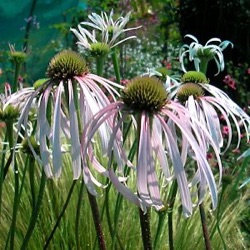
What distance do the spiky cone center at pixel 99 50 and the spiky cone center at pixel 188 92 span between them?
19cm

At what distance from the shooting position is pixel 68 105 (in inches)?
43.5

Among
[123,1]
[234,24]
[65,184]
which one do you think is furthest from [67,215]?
[123,1]

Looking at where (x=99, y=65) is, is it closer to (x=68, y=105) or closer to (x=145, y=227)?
(x=68, y=105)

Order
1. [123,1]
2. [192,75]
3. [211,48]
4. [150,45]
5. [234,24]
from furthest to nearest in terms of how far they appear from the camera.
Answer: [150,45] < [123,1] < [234,24] < [211,48] < [192,75]

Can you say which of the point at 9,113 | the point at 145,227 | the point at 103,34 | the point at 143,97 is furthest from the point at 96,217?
the point at 103,34

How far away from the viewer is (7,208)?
7.16 ft

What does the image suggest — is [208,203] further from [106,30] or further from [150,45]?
[150,45]

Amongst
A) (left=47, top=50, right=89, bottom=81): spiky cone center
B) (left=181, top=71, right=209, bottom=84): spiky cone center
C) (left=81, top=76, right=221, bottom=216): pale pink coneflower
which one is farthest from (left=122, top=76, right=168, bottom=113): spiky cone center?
(left=181, top=71, right=209, bottom=84): spiky cone center

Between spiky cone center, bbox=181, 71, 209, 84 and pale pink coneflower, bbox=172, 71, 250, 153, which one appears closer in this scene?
pale pink coneflower, bbox=172, 71, 250, 153

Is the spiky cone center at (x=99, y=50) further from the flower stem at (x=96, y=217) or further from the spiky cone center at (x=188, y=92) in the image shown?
the flower stem at (x=96, y=217)

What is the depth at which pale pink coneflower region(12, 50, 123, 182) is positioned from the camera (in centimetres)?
104

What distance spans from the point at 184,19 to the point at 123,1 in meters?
0.81

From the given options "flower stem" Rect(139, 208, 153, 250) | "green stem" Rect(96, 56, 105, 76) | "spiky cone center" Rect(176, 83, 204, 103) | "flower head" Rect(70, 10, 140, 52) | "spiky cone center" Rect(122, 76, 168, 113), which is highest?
"flower head" Rect(70, 10, 140, 52)

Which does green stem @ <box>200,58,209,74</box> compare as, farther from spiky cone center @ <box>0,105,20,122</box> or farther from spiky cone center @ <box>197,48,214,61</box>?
spiky cone center @ <box>0,105,20,122</box>
